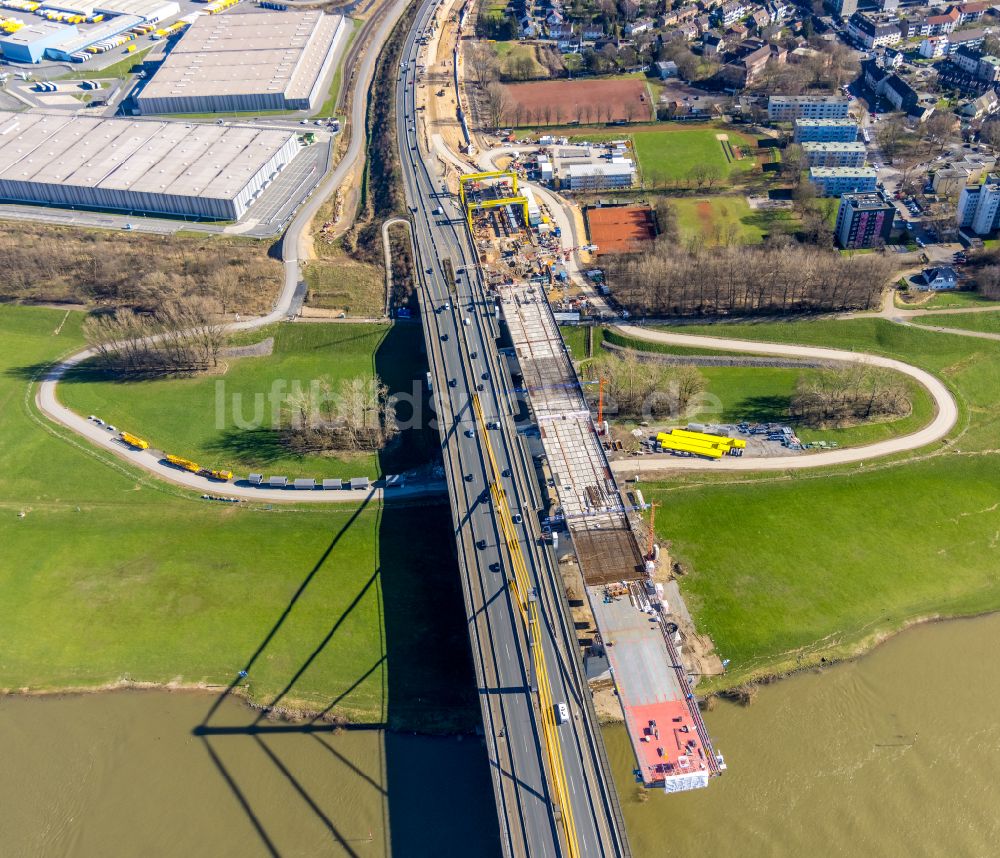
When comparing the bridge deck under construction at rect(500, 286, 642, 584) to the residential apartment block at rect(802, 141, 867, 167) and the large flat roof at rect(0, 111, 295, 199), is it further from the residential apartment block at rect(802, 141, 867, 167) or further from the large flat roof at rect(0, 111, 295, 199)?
the residential apartment block at rect(802, 141, 867, 167)

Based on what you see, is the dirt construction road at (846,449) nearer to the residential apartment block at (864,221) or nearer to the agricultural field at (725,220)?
the residential apartment block at (864,221)

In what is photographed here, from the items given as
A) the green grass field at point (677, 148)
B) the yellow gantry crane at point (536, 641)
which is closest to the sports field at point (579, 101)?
the green grass field at point (677, 148)

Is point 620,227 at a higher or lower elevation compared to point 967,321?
higher

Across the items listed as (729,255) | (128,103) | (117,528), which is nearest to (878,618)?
(729,255)

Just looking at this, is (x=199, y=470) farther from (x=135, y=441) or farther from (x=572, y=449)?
(x=572, y=449)

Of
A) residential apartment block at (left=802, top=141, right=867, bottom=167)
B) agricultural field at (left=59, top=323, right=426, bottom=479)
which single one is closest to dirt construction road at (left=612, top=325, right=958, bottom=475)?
agricultural field at (left=59, top=323, right=426, bottom=479)

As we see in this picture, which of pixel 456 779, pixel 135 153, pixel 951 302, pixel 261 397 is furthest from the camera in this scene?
pixel 135 153

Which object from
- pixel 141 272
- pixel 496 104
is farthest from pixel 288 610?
pixel 496 104
